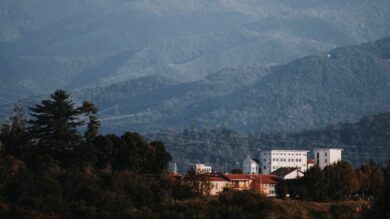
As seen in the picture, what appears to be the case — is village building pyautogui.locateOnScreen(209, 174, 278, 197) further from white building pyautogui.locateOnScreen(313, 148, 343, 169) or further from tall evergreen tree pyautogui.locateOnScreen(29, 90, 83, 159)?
white building pyautogui.locateOnScreen(313, 148, 343, 169)

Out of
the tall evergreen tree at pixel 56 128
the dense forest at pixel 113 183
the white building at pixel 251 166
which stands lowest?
the dense forest at pixel 113 183

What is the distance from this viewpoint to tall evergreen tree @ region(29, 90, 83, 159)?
84.1 m

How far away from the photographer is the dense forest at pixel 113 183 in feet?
241

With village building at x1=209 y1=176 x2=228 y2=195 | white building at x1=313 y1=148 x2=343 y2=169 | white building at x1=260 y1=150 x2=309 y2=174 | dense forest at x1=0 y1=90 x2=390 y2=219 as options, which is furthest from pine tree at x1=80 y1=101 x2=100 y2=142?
white building at x1=260 y1=150 x2=309 y2=174

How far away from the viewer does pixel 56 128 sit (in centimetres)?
8525

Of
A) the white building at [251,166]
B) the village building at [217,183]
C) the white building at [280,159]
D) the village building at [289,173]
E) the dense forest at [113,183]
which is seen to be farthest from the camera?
the white building at [280,159]

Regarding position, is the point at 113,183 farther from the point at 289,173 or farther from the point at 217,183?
the point at 289,173

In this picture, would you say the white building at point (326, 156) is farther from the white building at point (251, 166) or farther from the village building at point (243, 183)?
the village building at point (243, 183)

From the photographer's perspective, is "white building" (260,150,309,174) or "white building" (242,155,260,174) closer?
"white building" (242,155,260,174)

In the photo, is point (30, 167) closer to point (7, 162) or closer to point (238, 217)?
point (7, 162)

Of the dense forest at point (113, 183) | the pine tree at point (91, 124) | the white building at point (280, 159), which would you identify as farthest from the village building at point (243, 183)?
the white building at point (280, 159)

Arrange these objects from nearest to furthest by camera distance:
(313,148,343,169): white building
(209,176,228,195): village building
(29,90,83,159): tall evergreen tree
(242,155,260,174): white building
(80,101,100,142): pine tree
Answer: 1. (29,90,83,159): tall evergreen tree
2. (80,101,100,142): pine tree
3. (209,176,228,195): village building
4. (313,148,343,169): white building
5. (242,155,260,174): white building

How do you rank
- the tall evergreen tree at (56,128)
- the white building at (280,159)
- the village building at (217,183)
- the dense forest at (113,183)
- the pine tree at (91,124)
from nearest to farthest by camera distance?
the dense forest at (113,183) → the tall evergreen tree at (56,128) → the pine tree at (91,124) → the village building at (217,183) → the white building at (280,159)

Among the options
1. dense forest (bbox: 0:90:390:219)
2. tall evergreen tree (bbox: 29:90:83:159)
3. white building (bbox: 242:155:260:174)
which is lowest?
dense forest (bbox: 0:90:390:219)
